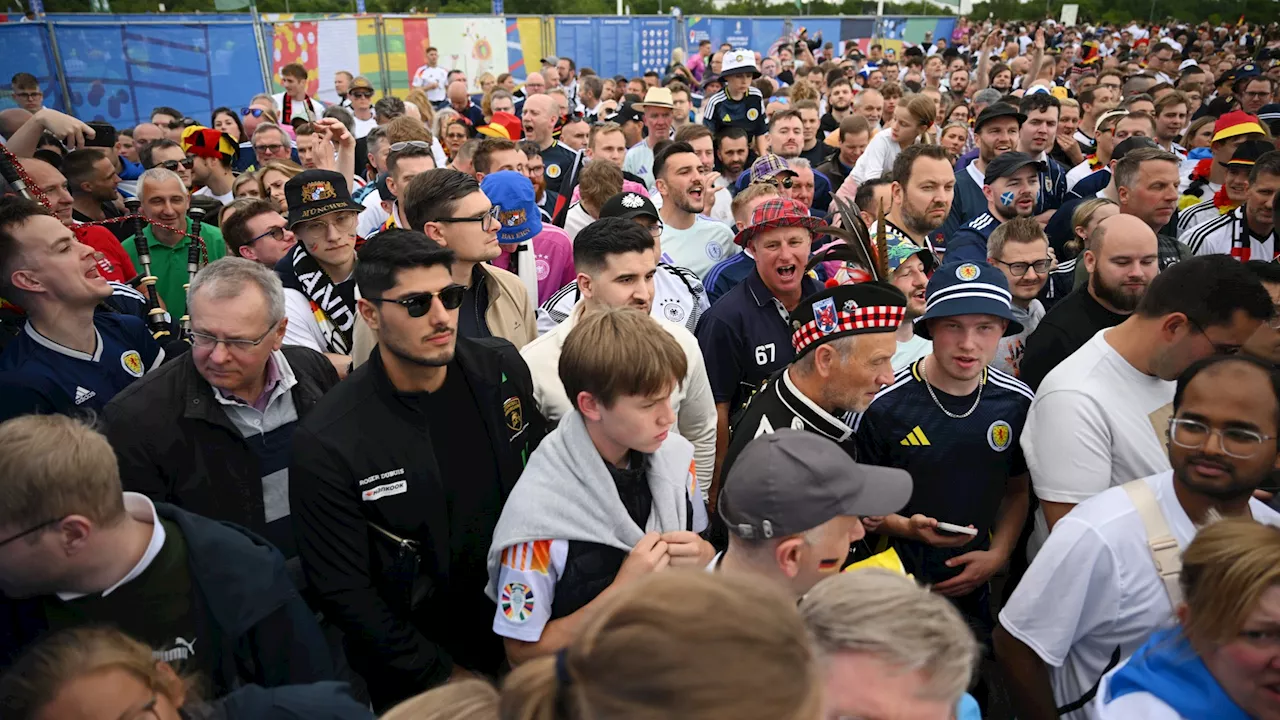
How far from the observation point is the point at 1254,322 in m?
2.93

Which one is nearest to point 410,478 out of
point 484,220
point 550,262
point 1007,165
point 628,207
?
point 484,220

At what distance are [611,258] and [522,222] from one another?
47.8 inches

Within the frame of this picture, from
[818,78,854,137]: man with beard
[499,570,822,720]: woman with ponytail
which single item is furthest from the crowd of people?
[818,78,854,137]: man with beard

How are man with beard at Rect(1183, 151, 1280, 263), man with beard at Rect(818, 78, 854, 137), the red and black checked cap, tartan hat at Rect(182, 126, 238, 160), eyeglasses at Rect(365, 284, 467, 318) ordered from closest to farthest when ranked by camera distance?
eyeglasses at Rect(365, 284, 467, 318), the red and black checked cap, man with beard at Rect(1183, 151, 1280, 263), tartan hat at Rect(182, 126, 238, 160), man with beard at Rect(818, 78, 854, 137)

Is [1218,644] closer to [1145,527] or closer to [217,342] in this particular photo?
[1145,527]

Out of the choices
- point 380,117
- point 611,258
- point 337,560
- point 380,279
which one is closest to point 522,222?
point 611,258

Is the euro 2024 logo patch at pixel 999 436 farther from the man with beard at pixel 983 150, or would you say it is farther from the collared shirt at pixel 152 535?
the man with beard at pixel 983 150

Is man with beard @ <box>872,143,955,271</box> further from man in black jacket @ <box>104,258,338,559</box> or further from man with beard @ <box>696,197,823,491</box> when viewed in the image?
man in black jacket @ <box>104,258,338,559</box>

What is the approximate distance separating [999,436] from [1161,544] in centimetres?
90

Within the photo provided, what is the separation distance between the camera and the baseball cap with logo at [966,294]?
3215mm

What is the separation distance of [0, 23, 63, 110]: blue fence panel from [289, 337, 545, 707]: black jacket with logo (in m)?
10.0

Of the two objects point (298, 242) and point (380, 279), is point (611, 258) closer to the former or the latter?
point (380, 279)

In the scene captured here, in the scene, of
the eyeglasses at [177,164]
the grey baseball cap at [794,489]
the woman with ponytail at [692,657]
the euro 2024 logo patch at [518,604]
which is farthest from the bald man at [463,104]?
the woman with ponytail at [692,657]

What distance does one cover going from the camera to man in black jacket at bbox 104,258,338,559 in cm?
289
